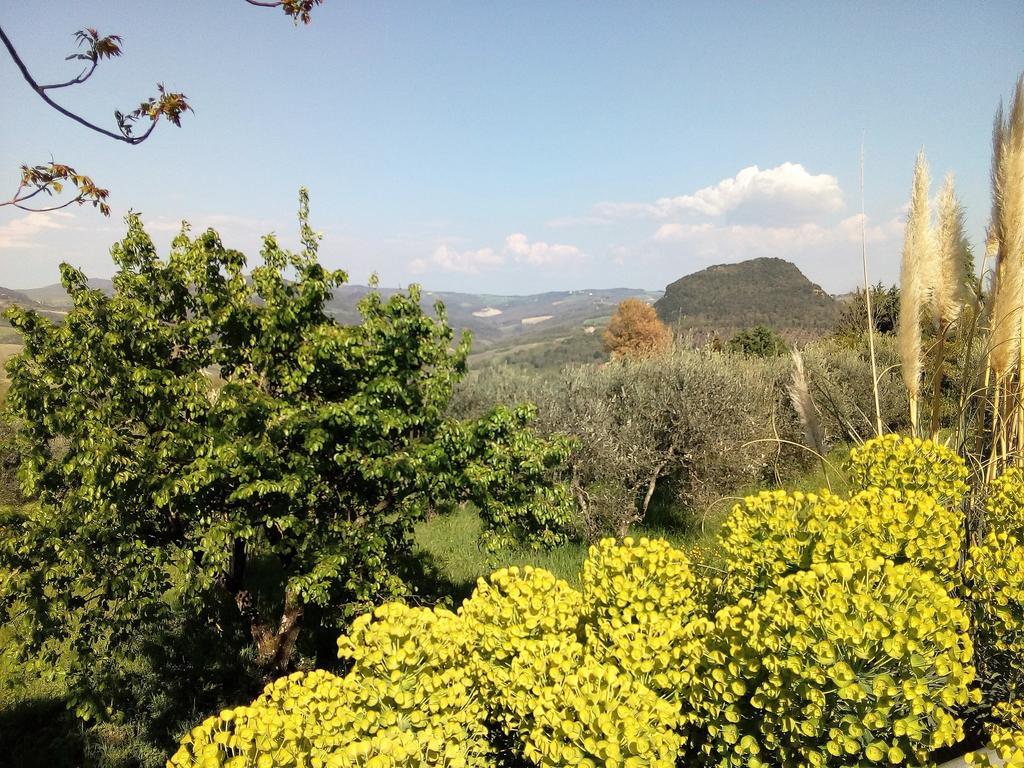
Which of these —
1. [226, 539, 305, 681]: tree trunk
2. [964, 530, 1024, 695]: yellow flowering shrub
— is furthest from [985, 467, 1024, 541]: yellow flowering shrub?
[226, 539, 305, 681]: tree trunk

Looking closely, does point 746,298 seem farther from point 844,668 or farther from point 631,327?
point 844,668

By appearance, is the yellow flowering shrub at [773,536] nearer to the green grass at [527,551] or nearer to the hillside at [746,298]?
the green grass at [527,551]

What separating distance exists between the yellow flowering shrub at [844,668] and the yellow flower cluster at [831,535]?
11.7 inches

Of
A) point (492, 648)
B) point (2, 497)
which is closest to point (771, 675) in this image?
point (492, 648)

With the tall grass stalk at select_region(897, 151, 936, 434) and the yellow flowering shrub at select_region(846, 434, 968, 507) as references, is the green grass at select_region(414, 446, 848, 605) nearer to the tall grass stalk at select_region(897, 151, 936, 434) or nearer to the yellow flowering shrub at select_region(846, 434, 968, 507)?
the tall grass stalk at select_region(897, 151, 936, 434)

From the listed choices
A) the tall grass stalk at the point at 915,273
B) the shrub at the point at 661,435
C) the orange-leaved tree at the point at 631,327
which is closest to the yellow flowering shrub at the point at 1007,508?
the tall grass stalk at the point at 915,273

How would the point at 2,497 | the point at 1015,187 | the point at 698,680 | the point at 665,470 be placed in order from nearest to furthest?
the point at 698,680
the point at 1015,187
the point at 665,470
the point at 2,497

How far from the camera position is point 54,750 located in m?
6.30

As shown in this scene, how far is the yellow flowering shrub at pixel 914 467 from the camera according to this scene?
3.11 meters

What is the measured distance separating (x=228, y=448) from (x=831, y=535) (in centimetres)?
465

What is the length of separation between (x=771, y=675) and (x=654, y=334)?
54.6 meters

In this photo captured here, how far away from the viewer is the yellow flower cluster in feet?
8.50

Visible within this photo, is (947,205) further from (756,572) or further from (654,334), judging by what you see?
(654,334)

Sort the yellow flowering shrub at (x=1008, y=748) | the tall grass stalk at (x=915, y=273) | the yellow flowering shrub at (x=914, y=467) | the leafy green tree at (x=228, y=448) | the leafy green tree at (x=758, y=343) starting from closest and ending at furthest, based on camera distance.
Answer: the yellow flowering shrub at (x=1008, y=748), the yellow flowering shrub at (x=914, y=467), the tall grass stalk at (x=915, y=273), the leafy green tree at (x=228, y=448), the leafy green tree at (x=758, y=343)
